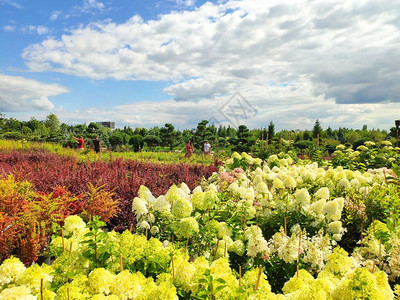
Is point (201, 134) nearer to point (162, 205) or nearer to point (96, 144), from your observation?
point (96, 144)

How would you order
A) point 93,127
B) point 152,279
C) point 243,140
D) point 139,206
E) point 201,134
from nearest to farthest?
point 152,279
point 139,206
point 243,140
point 201,134
point 93,127

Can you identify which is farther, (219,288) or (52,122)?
(52,122)

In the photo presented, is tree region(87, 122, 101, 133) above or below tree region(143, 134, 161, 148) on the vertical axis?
above

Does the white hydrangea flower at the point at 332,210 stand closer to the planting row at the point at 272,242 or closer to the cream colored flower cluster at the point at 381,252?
the planting row at the point at 272,242

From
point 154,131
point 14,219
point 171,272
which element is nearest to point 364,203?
point 171,272

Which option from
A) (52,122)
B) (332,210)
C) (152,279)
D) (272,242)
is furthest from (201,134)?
(52,122)

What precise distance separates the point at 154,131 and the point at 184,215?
3258 cm

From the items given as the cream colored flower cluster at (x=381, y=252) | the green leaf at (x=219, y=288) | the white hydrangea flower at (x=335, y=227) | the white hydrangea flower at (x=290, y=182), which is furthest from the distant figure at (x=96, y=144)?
the green leaf at (x=219, y=288)

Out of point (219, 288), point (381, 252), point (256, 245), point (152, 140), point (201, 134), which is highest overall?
point (201, 134)

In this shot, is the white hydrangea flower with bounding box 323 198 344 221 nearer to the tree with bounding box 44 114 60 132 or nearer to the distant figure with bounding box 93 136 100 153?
the distant figure with bounding box 93 136 100 153

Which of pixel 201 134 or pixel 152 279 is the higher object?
pixel 201 134

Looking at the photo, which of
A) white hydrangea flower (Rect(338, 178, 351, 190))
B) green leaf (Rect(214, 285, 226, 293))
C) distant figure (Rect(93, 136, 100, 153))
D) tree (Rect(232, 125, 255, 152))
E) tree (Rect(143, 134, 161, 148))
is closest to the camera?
green leaf (Rect(214, 285, 226, 293))

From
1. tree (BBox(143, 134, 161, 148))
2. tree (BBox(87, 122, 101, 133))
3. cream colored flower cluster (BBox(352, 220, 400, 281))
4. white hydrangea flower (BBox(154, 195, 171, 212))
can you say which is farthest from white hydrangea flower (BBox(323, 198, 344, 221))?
tree (BBox(87, 122, 101, 133))

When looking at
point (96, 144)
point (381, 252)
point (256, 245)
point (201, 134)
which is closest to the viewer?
point (256, 245)
